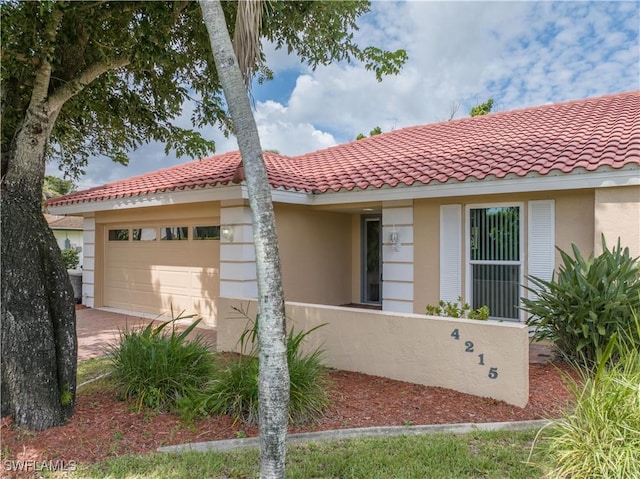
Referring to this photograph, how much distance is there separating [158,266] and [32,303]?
312 inches

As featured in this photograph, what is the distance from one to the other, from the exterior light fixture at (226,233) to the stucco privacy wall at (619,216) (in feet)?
23.8

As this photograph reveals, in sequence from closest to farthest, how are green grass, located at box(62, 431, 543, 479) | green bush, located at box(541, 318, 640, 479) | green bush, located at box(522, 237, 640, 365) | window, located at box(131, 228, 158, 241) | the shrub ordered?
green bush, located at box(541, 318, 640, 479), green grass, located at box(62, 431, 543, 479), green bush, located at box(522, 237, 640, 365), the shrub, window, located at box(131, 228, 158, 241)

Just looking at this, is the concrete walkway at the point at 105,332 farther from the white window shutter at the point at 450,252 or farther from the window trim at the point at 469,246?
the white window shutter at the point at 450,252

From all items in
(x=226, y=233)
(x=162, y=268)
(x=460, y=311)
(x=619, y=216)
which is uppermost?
(x=619, y=216)

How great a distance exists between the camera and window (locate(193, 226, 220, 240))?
1102 cm

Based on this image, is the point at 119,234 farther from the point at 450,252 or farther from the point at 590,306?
the point at 590,306

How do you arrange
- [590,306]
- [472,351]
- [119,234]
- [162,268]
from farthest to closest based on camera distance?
1. [119,234]
2. [162,268]
3. [590,306]
4. [472,351]

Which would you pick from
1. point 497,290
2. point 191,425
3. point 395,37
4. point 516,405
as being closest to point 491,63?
point 395,37

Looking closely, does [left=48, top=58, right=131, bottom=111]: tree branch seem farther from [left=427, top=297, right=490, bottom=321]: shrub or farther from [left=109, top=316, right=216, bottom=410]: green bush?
[left=427, top=297, right=490, bottom=321]: shrub

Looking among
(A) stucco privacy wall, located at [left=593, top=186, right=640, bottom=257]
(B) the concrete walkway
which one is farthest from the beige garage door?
(A) stucco privacy wall, located at [left=593, top=186, right=640, bottom=257]

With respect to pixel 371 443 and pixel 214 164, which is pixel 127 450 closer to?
pixel 371 443

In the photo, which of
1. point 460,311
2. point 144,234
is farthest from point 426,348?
point 144,234

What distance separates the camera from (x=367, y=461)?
3.99 metres

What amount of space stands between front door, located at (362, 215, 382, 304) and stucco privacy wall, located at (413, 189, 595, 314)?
122 inches
